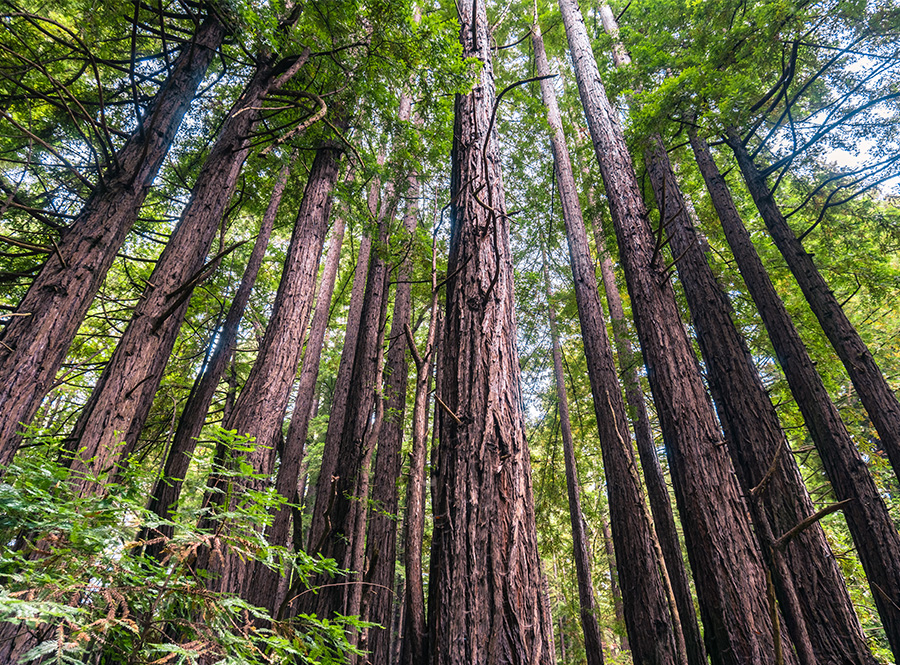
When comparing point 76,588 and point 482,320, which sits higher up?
point 482,320

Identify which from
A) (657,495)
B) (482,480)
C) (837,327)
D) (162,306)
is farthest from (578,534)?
(162,306)

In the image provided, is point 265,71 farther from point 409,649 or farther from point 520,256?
point 520,256

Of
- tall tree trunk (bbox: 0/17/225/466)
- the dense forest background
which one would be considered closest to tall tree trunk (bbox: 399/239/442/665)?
the dense forest background

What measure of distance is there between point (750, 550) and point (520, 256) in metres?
8.29

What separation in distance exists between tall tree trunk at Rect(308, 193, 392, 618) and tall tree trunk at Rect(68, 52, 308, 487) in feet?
6.46

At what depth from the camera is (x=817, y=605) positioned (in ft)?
12.8

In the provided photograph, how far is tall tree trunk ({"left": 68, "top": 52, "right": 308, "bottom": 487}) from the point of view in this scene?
123 inches

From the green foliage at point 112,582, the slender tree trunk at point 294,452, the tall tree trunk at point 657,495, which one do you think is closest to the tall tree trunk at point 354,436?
the slender tree trunk at point 294,452

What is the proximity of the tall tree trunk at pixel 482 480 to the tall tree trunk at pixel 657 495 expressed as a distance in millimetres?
3244

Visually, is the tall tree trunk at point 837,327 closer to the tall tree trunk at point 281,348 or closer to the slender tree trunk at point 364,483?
the slender tree trunk at point 364,483

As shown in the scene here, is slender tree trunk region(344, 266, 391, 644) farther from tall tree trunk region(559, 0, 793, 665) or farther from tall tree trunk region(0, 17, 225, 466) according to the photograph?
tall tree trunk region(559, 0, 793, 665)

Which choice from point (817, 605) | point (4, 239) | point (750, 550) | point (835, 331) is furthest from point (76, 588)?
point (835, 331)

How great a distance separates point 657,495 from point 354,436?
5.00m

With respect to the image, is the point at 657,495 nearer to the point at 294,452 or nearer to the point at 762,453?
the point at 762,453
